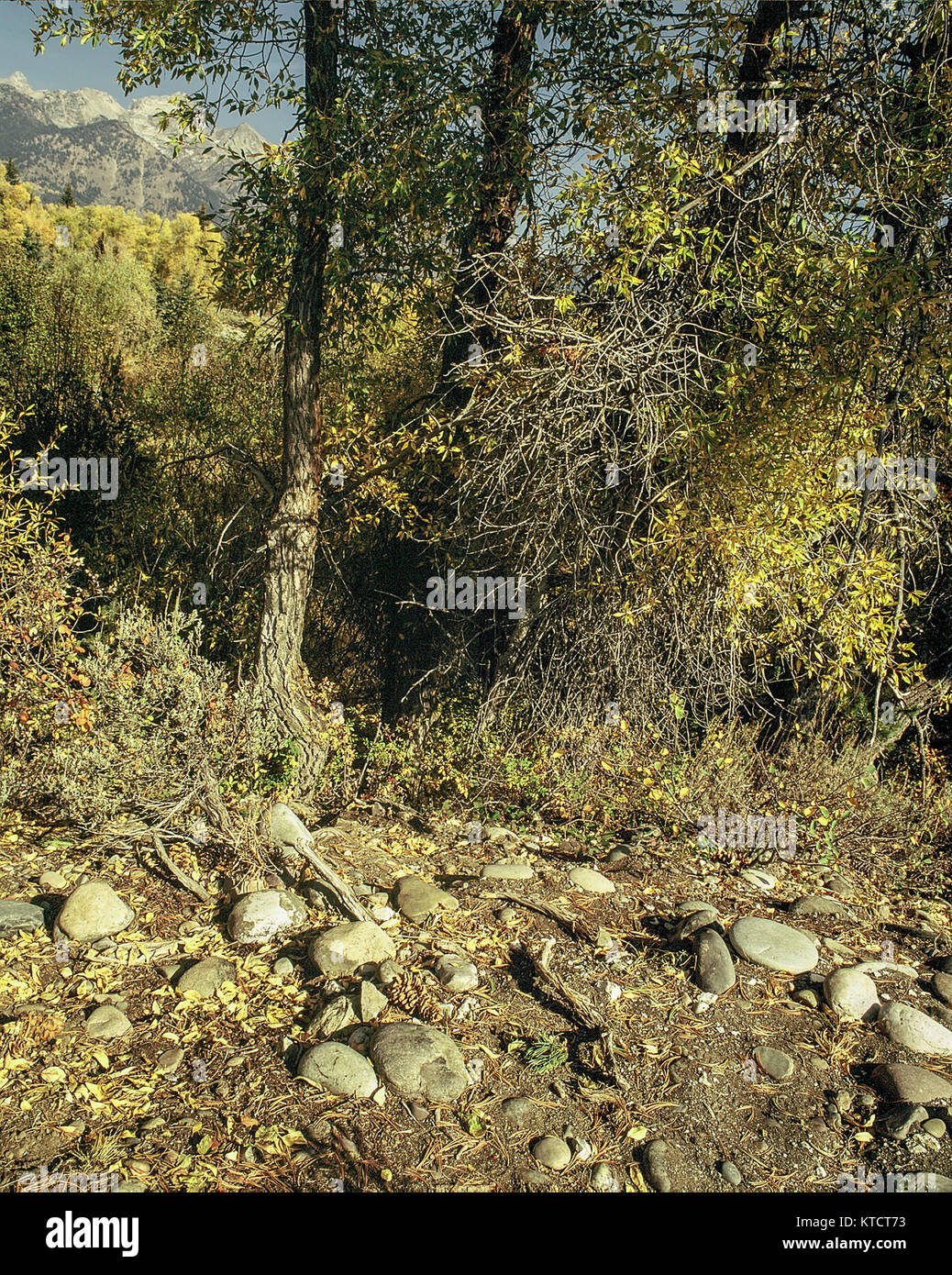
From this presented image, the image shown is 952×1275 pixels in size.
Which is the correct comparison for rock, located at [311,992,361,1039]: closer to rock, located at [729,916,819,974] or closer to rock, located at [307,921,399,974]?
rock, located at [307,921,399,974]

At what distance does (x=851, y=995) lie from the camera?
3.78m

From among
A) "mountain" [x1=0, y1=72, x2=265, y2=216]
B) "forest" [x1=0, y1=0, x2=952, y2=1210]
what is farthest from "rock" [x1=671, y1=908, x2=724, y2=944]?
"mountain" [x1=0, y1=72, x2=265, y2=216]

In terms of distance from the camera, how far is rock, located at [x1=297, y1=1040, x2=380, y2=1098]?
295cm

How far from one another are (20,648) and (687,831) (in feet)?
13.4

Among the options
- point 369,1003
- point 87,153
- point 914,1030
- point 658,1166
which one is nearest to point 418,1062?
point 369,1003

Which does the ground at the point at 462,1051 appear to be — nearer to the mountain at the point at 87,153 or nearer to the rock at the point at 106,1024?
the rock at the point at 106,1024

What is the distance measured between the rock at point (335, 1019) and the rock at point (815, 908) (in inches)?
101

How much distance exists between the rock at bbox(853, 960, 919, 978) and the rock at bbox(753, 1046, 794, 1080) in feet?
3.06

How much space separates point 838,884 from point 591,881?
1.59m

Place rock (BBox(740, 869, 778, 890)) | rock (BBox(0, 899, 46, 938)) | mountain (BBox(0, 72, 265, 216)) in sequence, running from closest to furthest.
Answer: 1. rock (BBox(0, 899, 46, 938))
2. rock (BBox(740, 869, 778, 890))
3. mountain (BBox(0, 72, 265, 216))

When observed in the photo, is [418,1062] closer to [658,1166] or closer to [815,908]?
[658,1166]

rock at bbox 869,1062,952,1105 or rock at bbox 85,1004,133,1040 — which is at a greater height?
rock at bbox 85,1004,133,1040

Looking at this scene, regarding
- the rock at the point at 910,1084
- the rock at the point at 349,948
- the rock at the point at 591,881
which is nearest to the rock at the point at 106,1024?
the rock at the point at 349,948

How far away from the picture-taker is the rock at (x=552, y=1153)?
2750 mm
